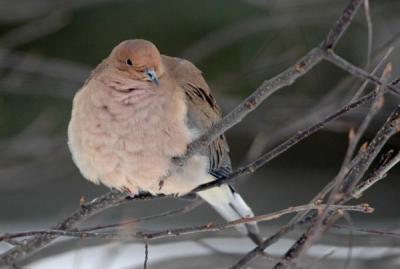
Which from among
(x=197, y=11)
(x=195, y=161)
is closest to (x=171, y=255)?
(x=195, y=161)

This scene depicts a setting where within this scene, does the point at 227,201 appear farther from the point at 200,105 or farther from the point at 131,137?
the point at 131,137

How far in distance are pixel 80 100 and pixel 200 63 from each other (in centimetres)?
289

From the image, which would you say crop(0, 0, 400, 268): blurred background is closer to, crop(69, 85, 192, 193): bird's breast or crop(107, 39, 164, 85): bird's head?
crop(69, 85, 192, 193): bird's breast

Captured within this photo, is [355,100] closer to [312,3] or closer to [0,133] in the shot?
[312,3]

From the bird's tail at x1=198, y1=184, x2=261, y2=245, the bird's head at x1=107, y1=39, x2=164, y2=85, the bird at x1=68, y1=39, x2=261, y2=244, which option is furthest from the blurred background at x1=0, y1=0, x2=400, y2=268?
the bird's head at x1=107, y1=39, x2=164, y2=85

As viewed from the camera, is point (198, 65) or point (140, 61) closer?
point (140, 61)

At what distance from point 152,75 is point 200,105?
224 millimetres

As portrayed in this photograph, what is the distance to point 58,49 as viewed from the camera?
566cm

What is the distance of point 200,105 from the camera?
2.81m

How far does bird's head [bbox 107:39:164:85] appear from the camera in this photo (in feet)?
8.81

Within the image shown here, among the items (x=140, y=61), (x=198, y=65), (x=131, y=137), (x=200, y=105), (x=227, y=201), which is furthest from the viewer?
(x=198, y=65)

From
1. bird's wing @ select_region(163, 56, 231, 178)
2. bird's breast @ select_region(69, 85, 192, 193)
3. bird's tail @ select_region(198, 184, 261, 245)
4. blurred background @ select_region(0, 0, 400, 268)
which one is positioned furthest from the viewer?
blurred background @ select_region(0, 0, 400, 268)

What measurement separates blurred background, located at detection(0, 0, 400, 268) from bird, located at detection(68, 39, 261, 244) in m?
0.85

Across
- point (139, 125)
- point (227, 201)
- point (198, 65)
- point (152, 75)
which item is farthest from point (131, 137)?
point (198, 65)
